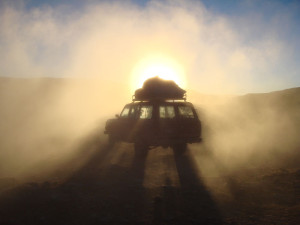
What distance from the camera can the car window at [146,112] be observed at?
29.8 feet

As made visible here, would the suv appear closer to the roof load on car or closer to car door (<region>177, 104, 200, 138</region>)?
car door (<region>177, 104, 200, 138</region>)

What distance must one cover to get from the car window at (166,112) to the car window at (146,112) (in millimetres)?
358

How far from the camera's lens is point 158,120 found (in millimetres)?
8867

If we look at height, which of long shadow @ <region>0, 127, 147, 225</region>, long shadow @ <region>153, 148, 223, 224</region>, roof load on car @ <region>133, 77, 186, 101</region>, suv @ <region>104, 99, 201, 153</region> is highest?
roof load on car @ <region>133, 77, 186, 101</region>

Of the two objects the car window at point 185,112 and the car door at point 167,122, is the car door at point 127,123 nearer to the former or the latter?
the car door at point 167,122

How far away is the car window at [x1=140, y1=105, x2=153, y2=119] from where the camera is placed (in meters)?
9.07

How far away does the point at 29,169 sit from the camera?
8383mm

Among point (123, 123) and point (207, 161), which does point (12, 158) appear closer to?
point (123, 123)

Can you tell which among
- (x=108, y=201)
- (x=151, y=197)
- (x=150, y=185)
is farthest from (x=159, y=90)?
(x=108, y=201)

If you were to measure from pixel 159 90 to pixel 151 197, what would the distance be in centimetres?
516

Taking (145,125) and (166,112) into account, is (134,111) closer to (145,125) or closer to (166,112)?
→ (145,125)

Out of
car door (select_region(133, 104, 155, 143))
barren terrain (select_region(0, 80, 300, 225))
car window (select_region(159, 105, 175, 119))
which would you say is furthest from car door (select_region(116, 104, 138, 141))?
car window (select_region(159, 105, 175, 119))

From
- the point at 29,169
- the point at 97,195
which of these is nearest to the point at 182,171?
the point at 97,195

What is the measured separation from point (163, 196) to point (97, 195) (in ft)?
4.84
